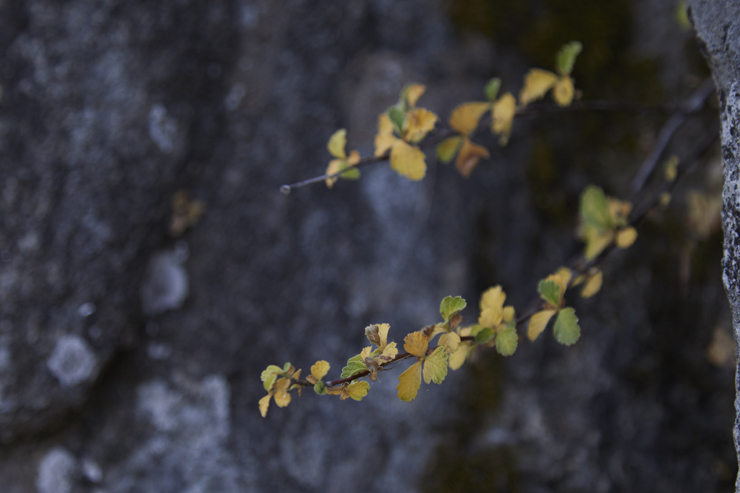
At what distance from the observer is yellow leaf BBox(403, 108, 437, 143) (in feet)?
2.68

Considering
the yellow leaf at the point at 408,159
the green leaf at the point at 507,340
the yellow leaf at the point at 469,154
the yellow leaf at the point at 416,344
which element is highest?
the yellow leaf at the point at 408,159

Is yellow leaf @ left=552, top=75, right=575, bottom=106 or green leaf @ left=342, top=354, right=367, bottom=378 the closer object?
green leaf @ left=342, top=354, right=367, bottom=378

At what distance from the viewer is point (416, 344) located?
26.8 inches

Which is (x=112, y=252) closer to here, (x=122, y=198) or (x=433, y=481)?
(x=122, y=198)

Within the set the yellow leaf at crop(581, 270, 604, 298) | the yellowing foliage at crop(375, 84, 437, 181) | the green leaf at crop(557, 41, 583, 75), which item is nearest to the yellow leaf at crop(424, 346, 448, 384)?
the yellowing foliage at crop(375, 84, 437, 181)

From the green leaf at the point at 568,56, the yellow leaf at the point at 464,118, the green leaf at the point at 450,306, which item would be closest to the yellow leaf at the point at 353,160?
the yellow leaf at the point at 464,118

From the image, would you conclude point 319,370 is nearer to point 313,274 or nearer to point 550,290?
point 550,290

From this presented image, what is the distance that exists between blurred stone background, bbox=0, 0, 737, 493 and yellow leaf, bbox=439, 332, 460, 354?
0.68 metres

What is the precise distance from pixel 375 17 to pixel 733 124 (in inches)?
43.6

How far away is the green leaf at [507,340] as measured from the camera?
738mm

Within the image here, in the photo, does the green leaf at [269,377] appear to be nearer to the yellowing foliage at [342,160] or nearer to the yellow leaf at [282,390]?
the yellow leaf at [282,390]

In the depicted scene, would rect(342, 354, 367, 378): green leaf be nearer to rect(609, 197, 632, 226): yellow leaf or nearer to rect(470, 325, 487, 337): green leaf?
rect(470, 325, 487, 337): green leaf

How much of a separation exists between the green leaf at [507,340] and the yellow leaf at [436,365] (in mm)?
111

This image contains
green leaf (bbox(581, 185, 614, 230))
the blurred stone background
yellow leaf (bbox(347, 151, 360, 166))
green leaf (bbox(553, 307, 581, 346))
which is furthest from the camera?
the blurred stone background
